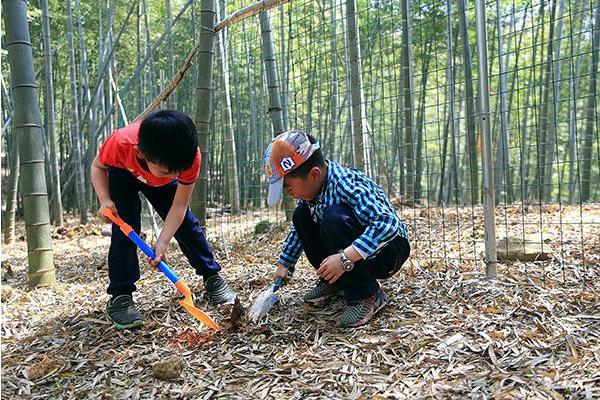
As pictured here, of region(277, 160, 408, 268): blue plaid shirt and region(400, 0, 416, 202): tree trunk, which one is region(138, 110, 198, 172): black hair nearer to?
region(277, 160, 408, 268): blue plaid shirt

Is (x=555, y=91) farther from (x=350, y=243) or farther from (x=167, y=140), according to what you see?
(x=167, y=140)

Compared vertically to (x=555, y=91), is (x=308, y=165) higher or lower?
lower

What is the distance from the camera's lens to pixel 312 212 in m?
1.95

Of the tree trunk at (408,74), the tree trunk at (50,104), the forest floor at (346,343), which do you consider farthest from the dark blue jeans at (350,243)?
the tree trunk at (50,104)

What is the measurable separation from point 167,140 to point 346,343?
0.90 metres

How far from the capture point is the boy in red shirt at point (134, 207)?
1930mm

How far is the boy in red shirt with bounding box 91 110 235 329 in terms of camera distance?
193 centimetres

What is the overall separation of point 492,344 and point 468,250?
1365 millimetres

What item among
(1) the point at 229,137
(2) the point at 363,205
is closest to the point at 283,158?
(2) the point at 363,205

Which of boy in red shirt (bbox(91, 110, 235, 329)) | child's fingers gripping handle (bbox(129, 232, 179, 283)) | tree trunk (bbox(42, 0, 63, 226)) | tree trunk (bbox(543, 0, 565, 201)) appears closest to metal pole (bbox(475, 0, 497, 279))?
tree trunk (bbox(543, 0, 565, 201))

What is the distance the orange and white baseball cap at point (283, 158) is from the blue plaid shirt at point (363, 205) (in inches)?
6.0

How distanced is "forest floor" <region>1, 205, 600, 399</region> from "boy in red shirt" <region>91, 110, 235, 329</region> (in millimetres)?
97

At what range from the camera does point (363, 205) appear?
1778 mm

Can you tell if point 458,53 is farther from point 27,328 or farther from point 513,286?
point 27,328
